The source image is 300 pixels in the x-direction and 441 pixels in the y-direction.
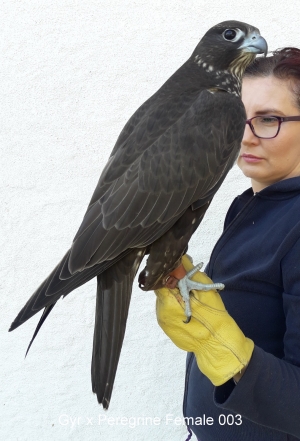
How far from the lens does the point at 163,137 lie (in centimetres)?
156

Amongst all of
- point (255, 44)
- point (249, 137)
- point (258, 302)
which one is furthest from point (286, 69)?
point (258, 302)

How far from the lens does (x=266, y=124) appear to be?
5.47 feet

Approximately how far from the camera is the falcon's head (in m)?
1.70

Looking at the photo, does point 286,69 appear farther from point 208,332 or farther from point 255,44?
point 208,332

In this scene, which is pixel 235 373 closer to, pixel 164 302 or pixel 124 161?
pixel 164 302

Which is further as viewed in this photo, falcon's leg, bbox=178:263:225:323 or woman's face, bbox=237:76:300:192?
woman's face, bbox=237:76:300:192

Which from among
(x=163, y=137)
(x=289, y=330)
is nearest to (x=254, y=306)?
(x=289, y=330)

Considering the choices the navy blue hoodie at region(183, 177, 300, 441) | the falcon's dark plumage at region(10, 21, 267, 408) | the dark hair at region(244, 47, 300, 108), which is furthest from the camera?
the dark hair at region(244, 47, 300, 108)

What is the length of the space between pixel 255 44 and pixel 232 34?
10 cm

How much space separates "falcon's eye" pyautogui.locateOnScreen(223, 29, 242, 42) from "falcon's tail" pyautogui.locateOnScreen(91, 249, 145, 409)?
810 mm

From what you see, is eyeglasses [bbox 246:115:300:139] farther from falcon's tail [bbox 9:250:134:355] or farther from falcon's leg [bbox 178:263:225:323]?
falcon's tail [bbox 9:250:134:355]

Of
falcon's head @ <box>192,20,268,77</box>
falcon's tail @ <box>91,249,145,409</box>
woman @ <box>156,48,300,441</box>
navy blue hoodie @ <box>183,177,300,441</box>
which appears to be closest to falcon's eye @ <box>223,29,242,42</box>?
falcon's head @ <box>192,20,268,77</box>

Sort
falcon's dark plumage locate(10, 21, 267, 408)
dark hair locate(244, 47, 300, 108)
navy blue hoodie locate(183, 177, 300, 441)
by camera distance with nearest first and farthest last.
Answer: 1. navy blue hoodie locate(183, 177, 300, 441)
2. falcon's dark plumage locate(10, 21, 267, 408)
3. dark hair locate(244, 47, 300, 108)

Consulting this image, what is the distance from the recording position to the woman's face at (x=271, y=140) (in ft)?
5.36
